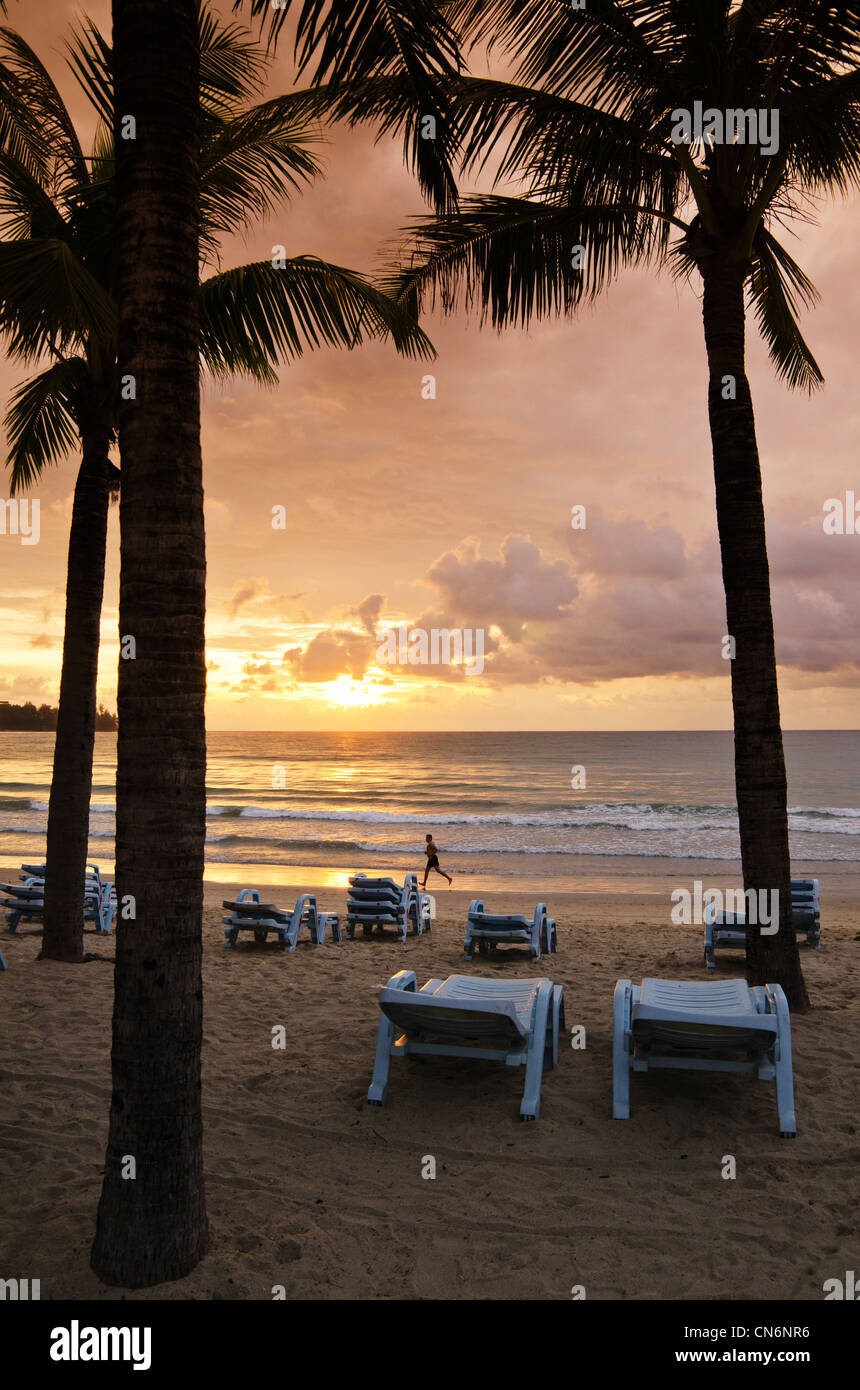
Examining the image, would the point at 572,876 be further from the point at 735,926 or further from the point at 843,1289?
the point at 843,1289

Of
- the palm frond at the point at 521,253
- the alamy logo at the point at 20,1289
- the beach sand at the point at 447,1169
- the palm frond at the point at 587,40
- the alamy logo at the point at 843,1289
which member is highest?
the palm frond at the point at 587,40

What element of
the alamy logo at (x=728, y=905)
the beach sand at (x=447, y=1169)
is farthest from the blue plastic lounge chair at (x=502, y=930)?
the beach sand at (x=447, y=1169)

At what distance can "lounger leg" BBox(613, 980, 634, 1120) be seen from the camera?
15.2 feet

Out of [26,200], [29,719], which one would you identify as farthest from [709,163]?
[29,719]

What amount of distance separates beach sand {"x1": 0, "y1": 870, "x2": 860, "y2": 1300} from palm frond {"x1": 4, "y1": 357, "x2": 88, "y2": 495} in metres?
5.92

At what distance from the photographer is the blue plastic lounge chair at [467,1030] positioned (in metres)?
4.71

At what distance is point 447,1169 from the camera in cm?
415

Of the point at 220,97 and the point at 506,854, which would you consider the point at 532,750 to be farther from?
the point at 220,97

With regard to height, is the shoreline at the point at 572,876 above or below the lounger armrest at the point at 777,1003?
below

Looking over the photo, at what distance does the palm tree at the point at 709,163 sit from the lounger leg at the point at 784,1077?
1.92m

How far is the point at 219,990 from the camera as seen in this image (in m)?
7.69

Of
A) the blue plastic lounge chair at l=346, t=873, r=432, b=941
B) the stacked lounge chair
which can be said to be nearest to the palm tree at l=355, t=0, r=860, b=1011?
the blue plastic lounge chair at l=346, t=873, r=432, b=941

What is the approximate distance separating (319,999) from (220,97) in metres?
8.38

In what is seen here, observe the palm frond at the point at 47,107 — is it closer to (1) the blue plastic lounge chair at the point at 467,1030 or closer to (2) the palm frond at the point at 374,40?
(2) the palm frond at the point at 374,40
